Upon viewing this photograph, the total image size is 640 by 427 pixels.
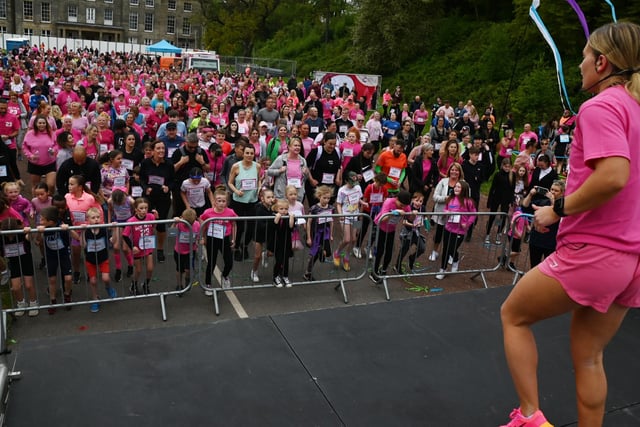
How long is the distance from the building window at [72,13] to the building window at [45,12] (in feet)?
8.43

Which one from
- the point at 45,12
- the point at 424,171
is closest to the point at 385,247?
the point at 424,171

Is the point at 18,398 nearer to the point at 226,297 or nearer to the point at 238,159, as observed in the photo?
the point at 226,297

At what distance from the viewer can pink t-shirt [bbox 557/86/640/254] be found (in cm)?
198

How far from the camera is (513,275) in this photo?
25.0 ft

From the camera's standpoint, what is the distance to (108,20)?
77.9 m

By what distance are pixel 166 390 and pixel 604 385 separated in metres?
2.34

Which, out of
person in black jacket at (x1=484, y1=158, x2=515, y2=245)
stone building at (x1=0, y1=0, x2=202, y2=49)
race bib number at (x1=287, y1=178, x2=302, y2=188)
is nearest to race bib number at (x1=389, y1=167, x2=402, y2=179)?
race bib number at (x1=287, y1=178, x2=302, y2=188)

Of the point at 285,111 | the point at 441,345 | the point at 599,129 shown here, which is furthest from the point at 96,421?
the point at 285,111

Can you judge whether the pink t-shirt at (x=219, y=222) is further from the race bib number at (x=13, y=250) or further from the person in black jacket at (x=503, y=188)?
the person in black jacket at (x=503, y=188)

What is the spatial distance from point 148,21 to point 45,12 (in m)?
13.9

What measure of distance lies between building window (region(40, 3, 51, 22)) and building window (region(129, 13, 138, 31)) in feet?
35.4

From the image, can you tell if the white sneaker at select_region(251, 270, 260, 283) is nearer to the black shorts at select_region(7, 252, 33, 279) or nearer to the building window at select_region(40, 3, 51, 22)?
the black shorts at select_region(7, 252, 33, 279)

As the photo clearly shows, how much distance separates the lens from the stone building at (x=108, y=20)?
7394 centimetres

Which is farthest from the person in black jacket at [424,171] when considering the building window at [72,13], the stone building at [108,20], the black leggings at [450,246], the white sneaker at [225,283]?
the building window at [72,13]
